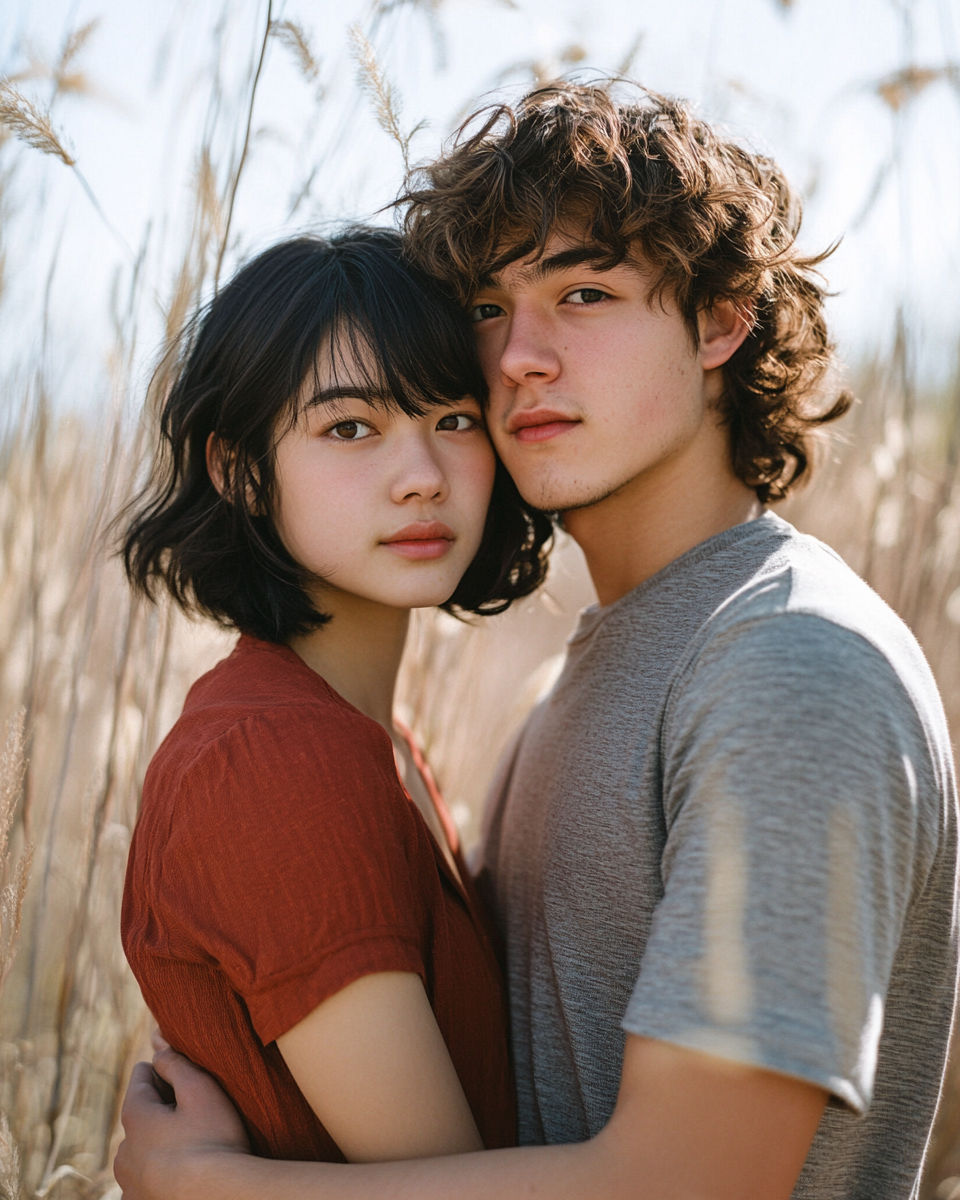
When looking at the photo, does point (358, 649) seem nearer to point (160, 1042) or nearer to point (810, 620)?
point (160, 1042)

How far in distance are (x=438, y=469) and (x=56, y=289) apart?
0.83 m

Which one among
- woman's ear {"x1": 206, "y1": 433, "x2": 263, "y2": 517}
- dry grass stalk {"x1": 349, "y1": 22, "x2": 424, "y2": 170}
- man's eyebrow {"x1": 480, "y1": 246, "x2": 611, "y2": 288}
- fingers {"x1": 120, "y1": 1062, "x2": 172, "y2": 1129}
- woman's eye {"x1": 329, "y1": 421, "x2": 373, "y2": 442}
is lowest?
fingers {"x1": 120, "y1": 1062, "x2": 172, "y2": 1129}

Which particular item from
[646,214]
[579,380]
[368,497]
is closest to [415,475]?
[368,497]

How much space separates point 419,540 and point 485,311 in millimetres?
427

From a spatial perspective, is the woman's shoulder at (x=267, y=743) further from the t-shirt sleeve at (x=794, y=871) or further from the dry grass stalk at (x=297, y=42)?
the dry grass stalk at (x=297, y=42)

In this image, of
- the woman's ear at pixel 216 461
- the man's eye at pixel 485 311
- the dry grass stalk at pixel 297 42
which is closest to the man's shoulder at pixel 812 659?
the man's eye at pixel 485 311

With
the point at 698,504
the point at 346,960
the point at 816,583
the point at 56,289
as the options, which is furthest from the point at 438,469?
the point at 56,289

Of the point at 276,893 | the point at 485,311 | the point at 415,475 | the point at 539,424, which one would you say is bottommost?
the point at 276,893

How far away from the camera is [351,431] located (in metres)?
1.29

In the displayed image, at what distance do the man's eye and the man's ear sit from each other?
0.33 metres

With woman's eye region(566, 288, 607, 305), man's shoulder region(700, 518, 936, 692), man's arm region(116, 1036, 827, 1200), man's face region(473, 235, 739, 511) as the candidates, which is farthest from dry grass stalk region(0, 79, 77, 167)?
man's arm region(116, 1036, 827, 1200)

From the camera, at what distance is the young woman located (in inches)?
36.7

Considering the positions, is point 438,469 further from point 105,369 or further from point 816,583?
point 105,369

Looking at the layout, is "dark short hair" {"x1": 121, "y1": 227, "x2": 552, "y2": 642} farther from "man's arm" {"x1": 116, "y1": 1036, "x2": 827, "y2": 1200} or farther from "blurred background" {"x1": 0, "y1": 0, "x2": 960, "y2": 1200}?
"man's arm" {"x1": 116, "y1": 1036, "x2": 827, "y2": 1200}
